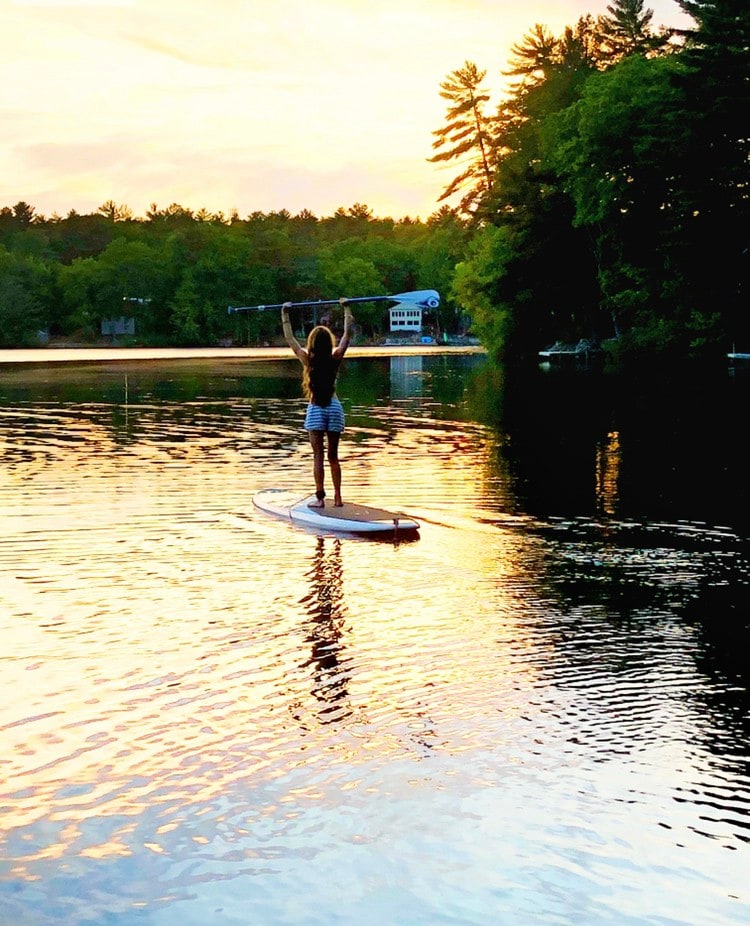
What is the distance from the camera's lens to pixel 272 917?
6.46m

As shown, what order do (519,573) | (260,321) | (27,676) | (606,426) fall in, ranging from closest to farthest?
(27,676), (519,573), (606,426), (260,321)

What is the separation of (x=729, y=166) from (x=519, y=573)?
4265cm

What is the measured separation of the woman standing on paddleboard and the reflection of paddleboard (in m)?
0.23

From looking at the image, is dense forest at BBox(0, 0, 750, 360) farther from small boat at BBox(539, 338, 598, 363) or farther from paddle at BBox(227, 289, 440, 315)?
paddle at BBox(227, 289, 440, 315)

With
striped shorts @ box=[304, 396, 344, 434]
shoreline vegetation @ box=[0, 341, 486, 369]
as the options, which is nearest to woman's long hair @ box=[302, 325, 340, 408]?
striped shorts @ box=[304, 396, 344, 434]

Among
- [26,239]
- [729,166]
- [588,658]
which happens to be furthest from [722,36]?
[26,239]

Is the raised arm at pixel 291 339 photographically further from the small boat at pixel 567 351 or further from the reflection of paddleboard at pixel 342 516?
the small boat at pixel 567 351

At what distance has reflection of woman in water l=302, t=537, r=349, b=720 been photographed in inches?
390

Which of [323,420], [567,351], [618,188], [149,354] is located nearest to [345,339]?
[323,420]

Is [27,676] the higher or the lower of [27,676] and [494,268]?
the lower

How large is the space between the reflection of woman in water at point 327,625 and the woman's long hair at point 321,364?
2493 millimetres

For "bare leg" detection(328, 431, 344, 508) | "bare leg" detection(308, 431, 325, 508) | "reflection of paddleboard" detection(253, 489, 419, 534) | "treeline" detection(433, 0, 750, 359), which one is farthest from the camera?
"treeline" detection(433, 0, 750, 359)

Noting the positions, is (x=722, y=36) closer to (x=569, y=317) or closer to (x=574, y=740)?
(x=569, y=317)

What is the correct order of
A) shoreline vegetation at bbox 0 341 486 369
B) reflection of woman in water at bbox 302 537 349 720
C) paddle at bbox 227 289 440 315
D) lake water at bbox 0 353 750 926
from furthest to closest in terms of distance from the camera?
shoreline vegetation at bbox 0 341 486 369
paddle at bbox 227 289 440 315
reflection of woman in water at bbox 302 537 349 720
lake water at bbox 0 353 750 926
